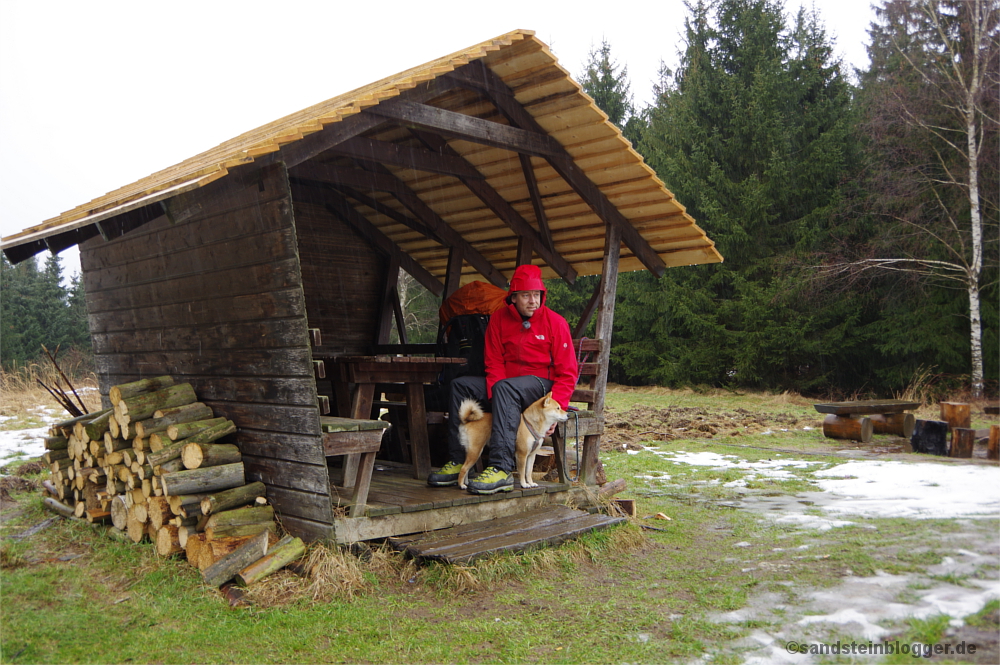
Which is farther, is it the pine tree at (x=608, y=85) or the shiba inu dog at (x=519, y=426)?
the pine tree at (x=608, y=85)

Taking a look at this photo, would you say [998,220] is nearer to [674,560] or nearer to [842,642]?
[674,560]

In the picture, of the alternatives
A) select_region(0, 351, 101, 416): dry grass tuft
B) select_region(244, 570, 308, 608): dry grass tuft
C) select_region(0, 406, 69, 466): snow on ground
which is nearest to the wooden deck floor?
select_region(244, 570, 308, 608): dry grass tuft

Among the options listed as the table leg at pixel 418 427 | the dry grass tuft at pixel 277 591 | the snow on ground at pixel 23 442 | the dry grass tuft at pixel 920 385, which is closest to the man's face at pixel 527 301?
the table leg at pixel 418 427

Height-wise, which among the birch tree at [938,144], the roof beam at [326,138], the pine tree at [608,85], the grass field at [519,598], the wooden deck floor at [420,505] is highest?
the pine tree at [608,85]

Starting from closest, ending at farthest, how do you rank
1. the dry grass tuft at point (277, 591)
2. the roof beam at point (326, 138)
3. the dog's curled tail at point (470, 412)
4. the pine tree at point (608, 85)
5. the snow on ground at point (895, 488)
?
the dry grass tuft at point (277, 591)
the roof beam at point (326, 138)
the snow on ground at point (895, 488)
the dog's curled tail at point (470, 412)
the pine tree at point (608, 85)

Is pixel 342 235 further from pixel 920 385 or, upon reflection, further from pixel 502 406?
pixel 920 385

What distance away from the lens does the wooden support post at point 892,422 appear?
10.5 metres

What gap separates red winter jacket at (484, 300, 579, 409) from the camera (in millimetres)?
5945

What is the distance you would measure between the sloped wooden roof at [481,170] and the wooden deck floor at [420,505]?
2.38 metres

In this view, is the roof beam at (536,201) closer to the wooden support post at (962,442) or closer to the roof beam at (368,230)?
the roof beam at (368,230)

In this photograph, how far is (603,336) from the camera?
23.3ft

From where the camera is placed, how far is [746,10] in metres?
19.0

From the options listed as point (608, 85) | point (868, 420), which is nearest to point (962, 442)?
point (868, 420)

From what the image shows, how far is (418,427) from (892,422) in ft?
26.3
